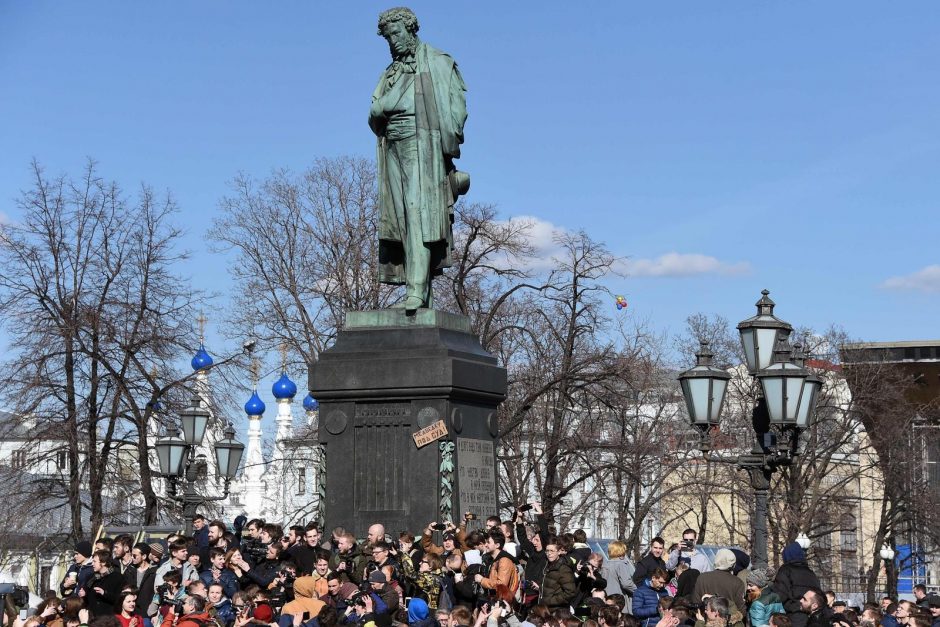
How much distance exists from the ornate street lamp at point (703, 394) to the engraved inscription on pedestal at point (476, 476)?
2.26 m

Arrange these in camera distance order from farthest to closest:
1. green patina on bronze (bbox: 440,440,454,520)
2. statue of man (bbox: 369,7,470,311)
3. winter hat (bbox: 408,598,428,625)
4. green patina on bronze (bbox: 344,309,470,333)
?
statue of man (bbox: 369,7,470,311)
green patina on bronze (bbox: 344,309,470,333)
green patina on bronze (bbox: 440,440,454,520)
winter hat (bbox: 408,598,428,625)

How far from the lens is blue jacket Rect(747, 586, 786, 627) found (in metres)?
13.0

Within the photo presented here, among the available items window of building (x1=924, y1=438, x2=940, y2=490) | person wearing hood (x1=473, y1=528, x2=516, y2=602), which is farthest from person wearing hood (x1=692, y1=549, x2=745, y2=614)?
window of building (x1=924, y1=438, x2=940, y2=490)

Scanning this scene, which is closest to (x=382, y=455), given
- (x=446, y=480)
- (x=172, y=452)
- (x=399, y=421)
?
(x=399, y=421)

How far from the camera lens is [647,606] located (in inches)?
530

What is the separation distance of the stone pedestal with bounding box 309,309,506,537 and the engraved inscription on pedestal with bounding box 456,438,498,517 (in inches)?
0.5

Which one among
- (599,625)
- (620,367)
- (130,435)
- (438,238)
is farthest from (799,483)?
(599,625)

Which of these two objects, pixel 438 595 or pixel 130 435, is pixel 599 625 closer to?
pixel 438 595

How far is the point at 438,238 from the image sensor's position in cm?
1627

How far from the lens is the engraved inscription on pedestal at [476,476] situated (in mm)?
15594

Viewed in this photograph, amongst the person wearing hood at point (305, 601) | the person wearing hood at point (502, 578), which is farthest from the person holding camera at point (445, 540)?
the person wearing hood at point (305, 601)

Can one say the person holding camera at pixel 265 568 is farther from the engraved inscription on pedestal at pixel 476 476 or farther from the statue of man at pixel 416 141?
the statue of man at pixel 416 141

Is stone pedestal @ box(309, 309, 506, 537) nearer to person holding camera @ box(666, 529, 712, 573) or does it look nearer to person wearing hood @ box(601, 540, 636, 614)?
person wearing hood @ box(601, 540, 636, 614)

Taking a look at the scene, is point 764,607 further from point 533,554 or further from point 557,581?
point 533,554
